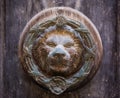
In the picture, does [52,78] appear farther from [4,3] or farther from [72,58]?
[4,3]

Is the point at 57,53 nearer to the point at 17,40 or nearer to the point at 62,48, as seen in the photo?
the point at 62,48

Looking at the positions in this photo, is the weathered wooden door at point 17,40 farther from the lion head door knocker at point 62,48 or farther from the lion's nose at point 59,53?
the lion's nose at point 59,53

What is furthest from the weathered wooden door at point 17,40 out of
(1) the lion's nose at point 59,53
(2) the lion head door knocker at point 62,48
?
(1) the lion's nose at point 59,53

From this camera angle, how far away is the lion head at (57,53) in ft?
3.90

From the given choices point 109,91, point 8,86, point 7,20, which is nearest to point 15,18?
point 7,20

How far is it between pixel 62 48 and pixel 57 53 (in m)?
0.02

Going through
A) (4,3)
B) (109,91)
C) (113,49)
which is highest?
(4,3)

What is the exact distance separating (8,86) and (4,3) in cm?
21

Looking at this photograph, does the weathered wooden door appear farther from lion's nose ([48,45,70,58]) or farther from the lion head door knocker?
lion's nose ([48,45,70,58])

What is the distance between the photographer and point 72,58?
121 centimetres

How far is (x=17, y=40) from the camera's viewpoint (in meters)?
1.31

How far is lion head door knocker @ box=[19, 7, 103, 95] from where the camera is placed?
1210 mm

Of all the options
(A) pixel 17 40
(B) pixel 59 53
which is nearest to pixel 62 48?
(B) pixel 59 53

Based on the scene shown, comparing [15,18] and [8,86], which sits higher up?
[15,18]
